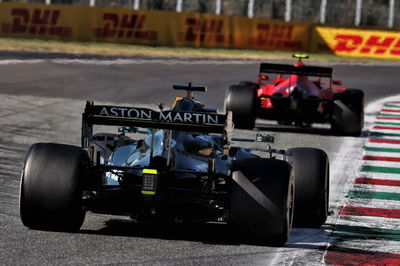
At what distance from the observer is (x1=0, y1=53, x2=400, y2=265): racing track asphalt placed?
27.9ft

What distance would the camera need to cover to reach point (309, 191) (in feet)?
32.5

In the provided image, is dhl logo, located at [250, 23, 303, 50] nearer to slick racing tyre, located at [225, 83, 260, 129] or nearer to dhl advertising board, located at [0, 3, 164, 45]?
dhl advertising board, located at [0, 3, 164, 45]

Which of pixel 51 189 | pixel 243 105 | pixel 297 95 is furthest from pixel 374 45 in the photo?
pixel 51 189

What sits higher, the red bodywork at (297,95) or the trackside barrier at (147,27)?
the red bodywork at (297,95)

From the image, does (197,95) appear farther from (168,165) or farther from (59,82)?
(168,165)

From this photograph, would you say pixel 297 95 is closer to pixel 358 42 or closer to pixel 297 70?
pixel 297 70

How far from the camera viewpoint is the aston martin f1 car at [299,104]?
19.8 meters

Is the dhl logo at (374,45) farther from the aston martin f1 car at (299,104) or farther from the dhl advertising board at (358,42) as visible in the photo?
the aston martin f1 car at (299,104)

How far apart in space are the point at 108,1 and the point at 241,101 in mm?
31821

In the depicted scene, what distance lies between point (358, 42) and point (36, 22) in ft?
45.6

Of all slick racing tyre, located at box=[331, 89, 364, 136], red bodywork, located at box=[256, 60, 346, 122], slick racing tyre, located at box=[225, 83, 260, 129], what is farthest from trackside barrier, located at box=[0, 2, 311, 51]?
slick racing tyre, located at box=[331, 89, 364, 136]

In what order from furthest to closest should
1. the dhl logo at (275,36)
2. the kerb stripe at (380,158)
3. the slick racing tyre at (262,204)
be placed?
the dhl logo at (275,36), the kerb stripe at (380,158), the slick racing tyre at (262,204)

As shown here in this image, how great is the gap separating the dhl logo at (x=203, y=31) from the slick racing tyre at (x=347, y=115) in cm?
2458

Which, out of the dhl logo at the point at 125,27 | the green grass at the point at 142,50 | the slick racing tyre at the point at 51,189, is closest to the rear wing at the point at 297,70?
the slick racing tyre at the point at 51,189
